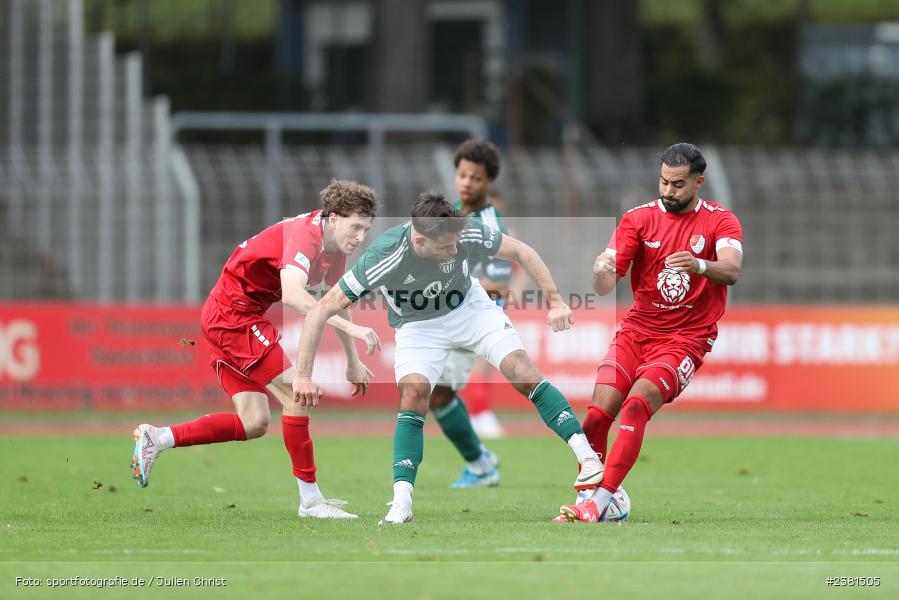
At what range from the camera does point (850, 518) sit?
8680 mm

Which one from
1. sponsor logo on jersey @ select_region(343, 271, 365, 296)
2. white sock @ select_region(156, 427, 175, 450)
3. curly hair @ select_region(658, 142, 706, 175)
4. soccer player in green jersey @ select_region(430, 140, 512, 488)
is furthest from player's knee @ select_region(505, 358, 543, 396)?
white sock @ select_region(156, 427, 175, 450)

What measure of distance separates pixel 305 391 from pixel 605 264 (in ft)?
6.26

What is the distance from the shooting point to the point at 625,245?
8.58 meters

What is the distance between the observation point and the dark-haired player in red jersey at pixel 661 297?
27.5 ft

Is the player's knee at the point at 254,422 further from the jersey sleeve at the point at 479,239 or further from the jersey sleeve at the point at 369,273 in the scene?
the jersey sleeve at the point at 479,239

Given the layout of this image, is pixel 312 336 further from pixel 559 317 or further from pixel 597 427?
pixel 597 427

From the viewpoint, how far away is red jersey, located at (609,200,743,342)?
8.54 m

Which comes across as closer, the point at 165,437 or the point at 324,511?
the point at 324,511

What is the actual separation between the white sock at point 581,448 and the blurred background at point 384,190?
299 inches

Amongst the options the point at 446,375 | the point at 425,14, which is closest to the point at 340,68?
the point at 425,14

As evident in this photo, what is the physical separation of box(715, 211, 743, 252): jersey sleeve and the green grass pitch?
63.9 inches

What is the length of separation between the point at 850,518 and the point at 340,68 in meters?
23.9

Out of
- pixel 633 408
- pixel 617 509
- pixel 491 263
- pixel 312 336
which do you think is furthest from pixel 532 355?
pixel 312 336

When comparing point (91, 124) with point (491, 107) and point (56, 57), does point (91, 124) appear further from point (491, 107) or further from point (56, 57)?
point (491, 107)
